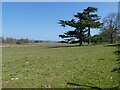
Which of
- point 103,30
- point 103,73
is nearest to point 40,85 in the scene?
point 103,73

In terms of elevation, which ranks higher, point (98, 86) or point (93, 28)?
point (93, 28)

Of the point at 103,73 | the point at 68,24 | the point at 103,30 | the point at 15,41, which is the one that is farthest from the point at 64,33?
the point at 103,73

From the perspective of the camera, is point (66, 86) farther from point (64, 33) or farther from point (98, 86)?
point (64, 33)

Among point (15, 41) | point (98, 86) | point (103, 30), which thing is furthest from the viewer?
point (15, 41)

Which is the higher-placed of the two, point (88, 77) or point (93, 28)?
point (93, 28)

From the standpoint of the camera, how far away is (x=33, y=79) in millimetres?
9883

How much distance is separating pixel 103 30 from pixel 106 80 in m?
68.4

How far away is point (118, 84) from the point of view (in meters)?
8.52

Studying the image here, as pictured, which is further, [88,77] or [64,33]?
[64,33]

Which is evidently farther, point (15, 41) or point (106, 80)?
point (15, 41)

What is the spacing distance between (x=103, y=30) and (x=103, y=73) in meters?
66.8

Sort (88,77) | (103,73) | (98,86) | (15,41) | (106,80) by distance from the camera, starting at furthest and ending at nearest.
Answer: (15,41), (103,73), (88,77), (106,80), (98,86)

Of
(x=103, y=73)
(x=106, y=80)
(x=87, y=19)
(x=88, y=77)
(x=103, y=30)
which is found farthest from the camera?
(x=103, y=30)

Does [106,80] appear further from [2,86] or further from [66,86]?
[2,86]
